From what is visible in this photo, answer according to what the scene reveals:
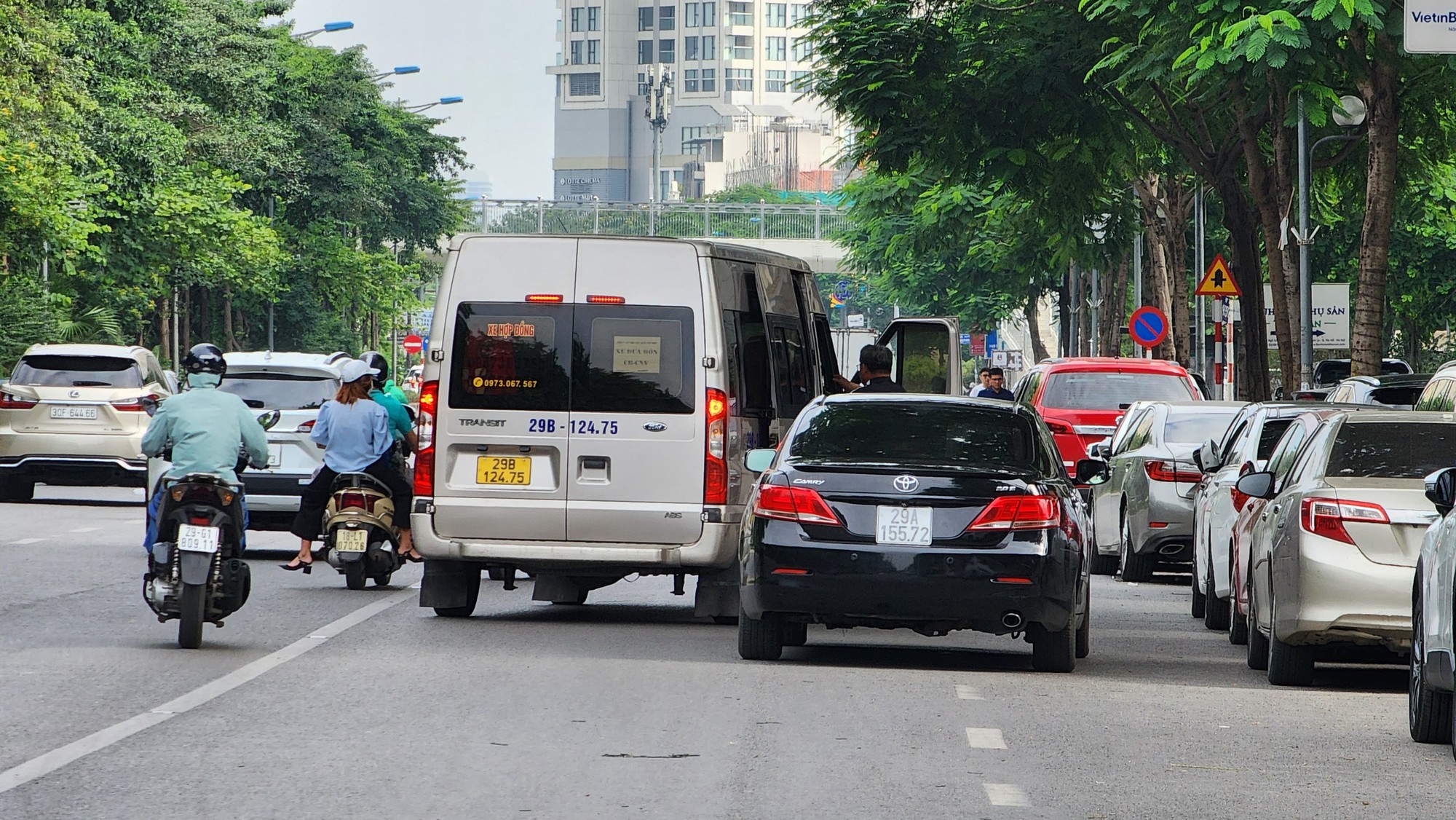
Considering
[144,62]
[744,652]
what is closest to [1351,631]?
[744,652]

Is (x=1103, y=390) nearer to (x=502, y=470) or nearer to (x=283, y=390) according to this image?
(x=283, y=390)

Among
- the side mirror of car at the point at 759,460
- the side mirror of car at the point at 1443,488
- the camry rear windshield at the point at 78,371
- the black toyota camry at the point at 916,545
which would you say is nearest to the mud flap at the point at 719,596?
the side mirror of car at the point at 759,460

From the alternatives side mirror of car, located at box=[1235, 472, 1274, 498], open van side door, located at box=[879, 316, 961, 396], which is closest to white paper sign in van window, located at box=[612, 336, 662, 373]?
side mirror of car, located at box=[1235, 472, 1274, 498]

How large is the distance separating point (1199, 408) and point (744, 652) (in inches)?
345

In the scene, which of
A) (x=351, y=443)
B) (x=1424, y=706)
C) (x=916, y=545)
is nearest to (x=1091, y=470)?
(x=916, y=545)

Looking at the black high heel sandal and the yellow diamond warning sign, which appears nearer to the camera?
the black high heel sandal

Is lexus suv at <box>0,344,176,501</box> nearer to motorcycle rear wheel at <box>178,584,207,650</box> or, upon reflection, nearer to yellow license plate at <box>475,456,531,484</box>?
yellow license plate at <box>475,456,531,484</box>

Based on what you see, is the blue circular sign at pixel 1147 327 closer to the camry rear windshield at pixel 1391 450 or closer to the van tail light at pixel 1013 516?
the camry rear windshield at pixel 1391 450

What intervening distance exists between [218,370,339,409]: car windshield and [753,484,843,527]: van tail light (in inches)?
367

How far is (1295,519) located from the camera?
459 inches

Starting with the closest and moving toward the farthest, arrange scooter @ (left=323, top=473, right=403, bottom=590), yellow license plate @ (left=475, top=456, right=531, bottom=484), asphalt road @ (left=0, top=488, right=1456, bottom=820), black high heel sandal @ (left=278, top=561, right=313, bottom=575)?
asphalt road @ (left=0, top=488, right=1456, bottom=820) → yellow license plate @ (left=475, top=456, right=531, bottom=484) → scooter @ (left=323, top=473, right=403, bottom=590) → black high heel sandal @ (left=278, top=561, right=313, bottom=575)

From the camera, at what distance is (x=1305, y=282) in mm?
36938

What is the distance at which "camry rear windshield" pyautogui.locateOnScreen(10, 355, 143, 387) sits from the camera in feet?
87.8

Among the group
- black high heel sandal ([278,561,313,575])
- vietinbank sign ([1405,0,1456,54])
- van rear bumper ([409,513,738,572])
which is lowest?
black high heel sandal ([278,561,313,575])
